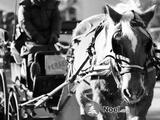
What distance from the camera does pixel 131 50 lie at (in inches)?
180

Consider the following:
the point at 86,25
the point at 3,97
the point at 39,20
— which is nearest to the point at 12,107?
the point at 3,97

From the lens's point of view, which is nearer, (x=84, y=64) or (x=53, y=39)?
(x=84, y=64)

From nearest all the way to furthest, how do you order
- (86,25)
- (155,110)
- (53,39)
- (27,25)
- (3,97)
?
(86,25), (27,25), (53,39), (3,97), (155,110)

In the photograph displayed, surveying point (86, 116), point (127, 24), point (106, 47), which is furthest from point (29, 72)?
point (127, 24)

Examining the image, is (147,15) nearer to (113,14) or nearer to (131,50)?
(113,14)

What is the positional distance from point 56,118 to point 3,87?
98 cm

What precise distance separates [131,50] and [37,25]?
8.74ft

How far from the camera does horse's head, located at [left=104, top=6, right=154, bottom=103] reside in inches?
178

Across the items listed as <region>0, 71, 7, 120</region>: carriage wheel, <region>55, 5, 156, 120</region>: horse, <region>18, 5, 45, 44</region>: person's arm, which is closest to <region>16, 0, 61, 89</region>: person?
<region>18, 5, 45, 44</region>: person's arm

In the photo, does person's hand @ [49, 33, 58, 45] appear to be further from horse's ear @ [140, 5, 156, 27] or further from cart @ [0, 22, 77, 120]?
horse's ear @ [140, 5, 156, 27]

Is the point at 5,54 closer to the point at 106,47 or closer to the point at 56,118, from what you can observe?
the point at 56,118

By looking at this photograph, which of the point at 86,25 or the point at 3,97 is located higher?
the point at 86,25

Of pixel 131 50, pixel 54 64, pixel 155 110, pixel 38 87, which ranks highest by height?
pixel 131 50

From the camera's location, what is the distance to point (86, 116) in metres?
5.82
